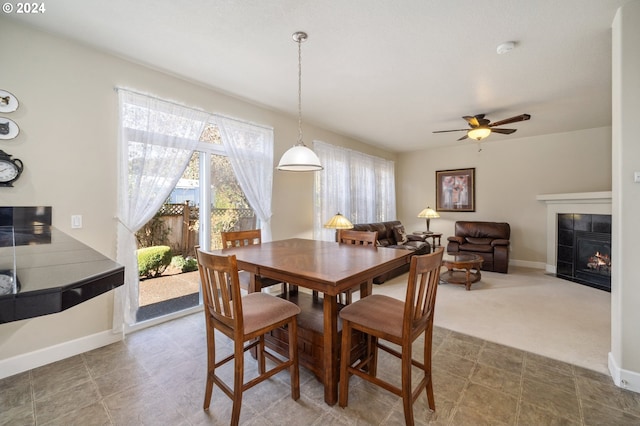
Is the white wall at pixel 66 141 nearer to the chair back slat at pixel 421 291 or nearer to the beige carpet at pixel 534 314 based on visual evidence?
the chair back slat at pixel 421 291

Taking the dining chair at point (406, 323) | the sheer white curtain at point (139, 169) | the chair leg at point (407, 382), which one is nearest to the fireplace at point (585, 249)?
the dining chair at point (406, 323)

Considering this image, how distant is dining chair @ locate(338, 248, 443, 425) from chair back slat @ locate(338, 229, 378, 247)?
100 centimetres

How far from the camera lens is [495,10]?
1978 mm

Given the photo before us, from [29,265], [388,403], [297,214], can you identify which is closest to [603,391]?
[388,403]

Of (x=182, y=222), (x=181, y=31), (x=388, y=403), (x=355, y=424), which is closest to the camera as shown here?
(x=355, y=424)

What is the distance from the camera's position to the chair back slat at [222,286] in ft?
4.83

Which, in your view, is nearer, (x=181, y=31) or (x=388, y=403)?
(x=388, y=403)

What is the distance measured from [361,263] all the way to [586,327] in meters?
2.83

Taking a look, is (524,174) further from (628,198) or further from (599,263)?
(628,198)

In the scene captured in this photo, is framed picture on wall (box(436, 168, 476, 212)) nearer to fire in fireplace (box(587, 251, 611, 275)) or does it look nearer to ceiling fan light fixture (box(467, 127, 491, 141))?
fire in fireplace (box(587, 251, 611, 275))

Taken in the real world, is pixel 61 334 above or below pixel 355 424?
above

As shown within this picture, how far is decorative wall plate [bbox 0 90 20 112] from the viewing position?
206 centimetres

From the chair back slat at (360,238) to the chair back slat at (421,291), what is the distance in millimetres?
1150

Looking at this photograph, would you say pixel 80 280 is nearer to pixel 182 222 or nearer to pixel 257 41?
pixel 257 41
